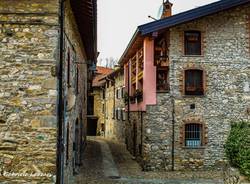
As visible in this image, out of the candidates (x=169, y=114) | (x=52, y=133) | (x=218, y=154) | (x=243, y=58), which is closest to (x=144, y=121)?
(x=169, y=114)

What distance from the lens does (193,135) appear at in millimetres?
17750

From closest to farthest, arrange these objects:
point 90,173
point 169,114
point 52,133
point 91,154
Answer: point 52,133
point 90,173
point 169,114
point 91,154

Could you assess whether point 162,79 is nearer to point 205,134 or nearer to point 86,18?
point 205,134

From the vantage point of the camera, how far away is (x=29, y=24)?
8250 millimetres

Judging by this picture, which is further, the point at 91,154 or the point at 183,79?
the point at 91,154

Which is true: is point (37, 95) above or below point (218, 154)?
above

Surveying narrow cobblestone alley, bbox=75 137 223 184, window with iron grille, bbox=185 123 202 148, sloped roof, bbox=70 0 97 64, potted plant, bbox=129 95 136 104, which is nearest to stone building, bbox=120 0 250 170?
window with iron grille, bbox=185 123 202 148

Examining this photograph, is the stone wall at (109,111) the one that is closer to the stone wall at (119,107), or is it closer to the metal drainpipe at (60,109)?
the stone wall at (119,107)

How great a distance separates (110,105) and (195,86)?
65.1ft

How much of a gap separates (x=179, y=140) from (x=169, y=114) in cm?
136

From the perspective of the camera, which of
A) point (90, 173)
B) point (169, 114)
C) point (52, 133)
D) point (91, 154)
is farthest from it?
point (91, 154)

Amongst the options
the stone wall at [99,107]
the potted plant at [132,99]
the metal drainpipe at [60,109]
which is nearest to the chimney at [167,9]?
the potted plant at [132,99]

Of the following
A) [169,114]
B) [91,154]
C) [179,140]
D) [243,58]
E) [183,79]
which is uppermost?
[243,58]

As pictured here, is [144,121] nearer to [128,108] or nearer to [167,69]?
[167,69]
